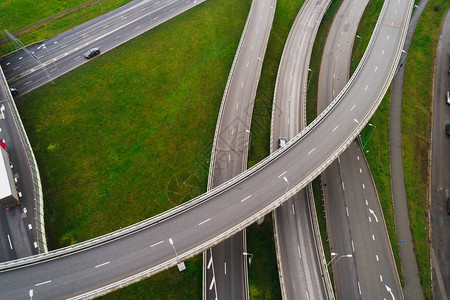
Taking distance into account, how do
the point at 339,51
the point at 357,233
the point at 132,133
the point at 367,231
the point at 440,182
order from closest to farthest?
the point at 357,233
the point at 367,231
the point at 440,182
the point at 132,133
the point at 339,51

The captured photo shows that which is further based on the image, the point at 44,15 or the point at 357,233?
the point at 44,15

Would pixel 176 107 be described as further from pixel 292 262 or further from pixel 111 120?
pixel 292 262

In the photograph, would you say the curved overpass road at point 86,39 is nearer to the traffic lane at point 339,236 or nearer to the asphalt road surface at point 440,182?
the traffic lane at point 339,236

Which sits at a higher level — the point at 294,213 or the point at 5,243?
the point at 5,243

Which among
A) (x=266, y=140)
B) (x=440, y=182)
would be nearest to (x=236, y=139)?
(x=266, y=140)

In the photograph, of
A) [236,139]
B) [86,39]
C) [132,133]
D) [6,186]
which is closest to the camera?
[6,186]

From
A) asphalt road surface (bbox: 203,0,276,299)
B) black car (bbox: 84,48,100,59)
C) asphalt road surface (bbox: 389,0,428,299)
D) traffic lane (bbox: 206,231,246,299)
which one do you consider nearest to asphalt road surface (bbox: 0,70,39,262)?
traffic lane (bbox: 206,231,246,299)

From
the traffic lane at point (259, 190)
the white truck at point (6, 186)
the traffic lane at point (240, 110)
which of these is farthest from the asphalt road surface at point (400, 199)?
the white truck at point (6, 186)

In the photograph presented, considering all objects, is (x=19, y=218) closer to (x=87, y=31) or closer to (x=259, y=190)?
(x=259, y=190)
